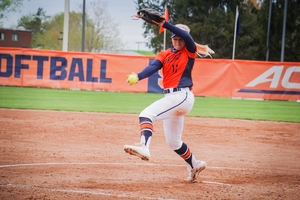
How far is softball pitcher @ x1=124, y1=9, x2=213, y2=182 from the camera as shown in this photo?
4.15m

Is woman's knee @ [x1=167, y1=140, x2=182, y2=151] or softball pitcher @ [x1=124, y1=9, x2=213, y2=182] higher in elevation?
softball pitcher @ [x1=124, y1=9, x2=213, y2=182]

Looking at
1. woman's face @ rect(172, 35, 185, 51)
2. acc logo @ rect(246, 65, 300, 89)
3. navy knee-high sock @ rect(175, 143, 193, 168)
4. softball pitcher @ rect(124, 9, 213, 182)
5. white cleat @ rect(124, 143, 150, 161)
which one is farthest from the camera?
acc logo @ rect(246, 65, 300, 89)

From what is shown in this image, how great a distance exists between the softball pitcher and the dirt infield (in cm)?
71

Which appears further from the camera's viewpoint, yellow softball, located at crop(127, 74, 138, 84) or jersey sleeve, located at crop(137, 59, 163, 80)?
jersey sleeve, located at crop(137, 59, 163, 80)

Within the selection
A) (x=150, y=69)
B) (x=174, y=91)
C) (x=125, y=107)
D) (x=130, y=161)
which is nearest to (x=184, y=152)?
(x=174, y=91)

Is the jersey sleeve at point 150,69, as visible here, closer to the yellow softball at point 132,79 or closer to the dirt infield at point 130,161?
→ the yellow softball at point 132,79

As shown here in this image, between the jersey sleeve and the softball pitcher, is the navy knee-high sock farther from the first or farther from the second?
the jersey sleeve

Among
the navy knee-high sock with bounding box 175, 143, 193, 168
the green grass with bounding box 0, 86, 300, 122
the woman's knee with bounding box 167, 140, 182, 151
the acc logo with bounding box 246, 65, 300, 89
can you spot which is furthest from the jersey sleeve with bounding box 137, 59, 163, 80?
the acc logo with bounding box 246, 65, 300, 89

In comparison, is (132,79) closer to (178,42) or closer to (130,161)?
(178,42)

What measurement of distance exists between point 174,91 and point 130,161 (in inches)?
85.7

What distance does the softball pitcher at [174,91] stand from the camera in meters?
4.15

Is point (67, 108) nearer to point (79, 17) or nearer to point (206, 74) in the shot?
point (206, 74)

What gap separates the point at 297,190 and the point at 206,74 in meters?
14.5

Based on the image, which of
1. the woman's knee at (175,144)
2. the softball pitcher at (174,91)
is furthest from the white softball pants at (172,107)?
the woman's knee at (175,144)
